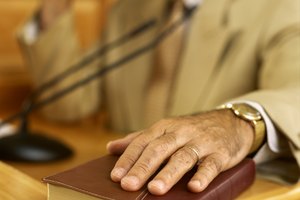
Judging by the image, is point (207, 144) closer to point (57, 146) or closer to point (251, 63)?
point (57, 146)

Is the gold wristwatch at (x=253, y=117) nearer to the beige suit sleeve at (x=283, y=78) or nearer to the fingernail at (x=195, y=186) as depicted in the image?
the beige suit sleeve at (x=283, y=78)

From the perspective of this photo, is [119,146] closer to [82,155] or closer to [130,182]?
[130,182]

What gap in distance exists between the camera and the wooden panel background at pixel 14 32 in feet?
6.11

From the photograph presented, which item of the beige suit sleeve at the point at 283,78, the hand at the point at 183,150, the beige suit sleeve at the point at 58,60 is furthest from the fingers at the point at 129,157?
the beige suit sleeve at the point at 58,60

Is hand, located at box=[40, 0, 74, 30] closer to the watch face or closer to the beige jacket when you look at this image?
the beige jacket

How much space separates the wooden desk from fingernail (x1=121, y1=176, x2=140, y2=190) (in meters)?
0.15

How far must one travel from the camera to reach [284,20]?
4.13 ft

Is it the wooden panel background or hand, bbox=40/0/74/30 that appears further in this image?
the wooden panel background

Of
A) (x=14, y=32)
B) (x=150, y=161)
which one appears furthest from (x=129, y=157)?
(x=14, y=32)

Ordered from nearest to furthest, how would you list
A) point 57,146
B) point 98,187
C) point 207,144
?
point 98,187 < point 207,144 < point 57,146

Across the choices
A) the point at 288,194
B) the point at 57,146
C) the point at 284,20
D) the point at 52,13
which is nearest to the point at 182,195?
the point at 288,194

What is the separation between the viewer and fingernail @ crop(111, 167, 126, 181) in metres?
0.71

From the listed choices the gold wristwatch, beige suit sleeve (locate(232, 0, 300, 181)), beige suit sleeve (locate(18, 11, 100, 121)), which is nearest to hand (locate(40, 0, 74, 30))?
beige suit sleeve (locate(18, 11, 100, 121))

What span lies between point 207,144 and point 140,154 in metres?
0.10
